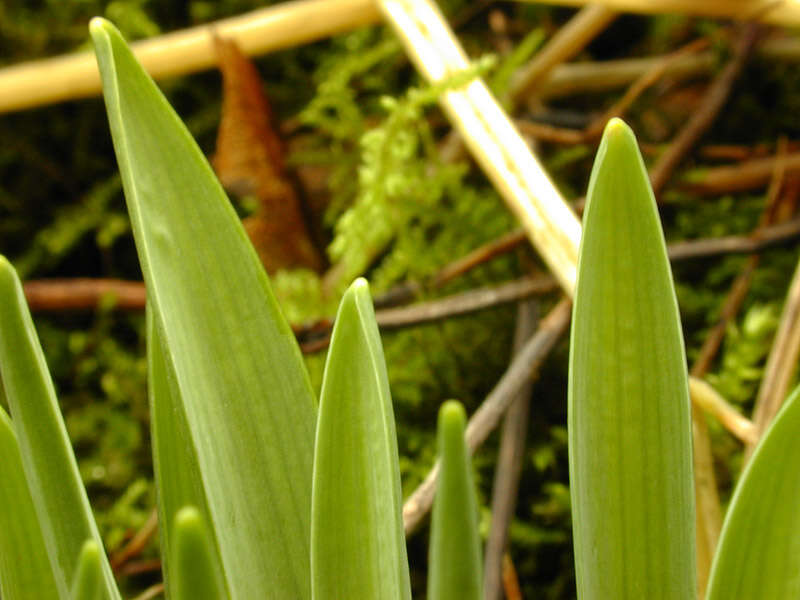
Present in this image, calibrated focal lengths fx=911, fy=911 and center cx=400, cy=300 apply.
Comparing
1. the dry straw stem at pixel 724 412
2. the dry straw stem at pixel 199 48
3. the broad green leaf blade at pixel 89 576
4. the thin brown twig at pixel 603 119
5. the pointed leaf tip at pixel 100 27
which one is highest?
the dry straw stem at pixel 199 48

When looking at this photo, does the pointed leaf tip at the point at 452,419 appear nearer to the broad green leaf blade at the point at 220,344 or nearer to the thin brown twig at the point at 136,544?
the broad green leaf blade at the point at 220,344

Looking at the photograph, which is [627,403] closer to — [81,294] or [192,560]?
[192,560]

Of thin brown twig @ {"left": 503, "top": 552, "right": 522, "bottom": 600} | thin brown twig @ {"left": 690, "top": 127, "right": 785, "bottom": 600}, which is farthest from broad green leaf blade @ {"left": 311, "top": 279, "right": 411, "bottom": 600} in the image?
thin brown twig @ {"left": 503, "top": 552, "right": 522, "bottom": 600}

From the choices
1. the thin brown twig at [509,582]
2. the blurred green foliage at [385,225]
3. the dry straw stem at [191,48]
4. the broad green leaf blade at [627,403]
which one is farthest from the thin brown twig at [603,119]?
the broad green leaf blade at [627,403]

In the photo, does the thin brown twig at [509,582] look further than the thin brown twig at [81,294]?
No

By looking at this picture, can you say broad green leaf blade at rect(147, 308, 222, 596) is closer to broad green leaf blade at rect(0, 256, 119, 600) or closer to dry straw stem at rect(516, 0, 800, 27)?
broad green leaf blade at rect(0, 256, 119, 600)

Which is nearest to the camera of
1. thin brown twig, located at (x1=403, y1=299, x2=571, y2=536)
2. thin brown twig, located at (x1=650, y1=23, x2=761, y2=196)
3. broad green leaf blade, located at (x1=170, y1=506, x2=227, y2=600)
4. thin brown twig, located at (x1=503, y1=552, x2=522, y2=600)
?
broad green leaf blade, located at (x1=170, y1=506, x2=227, y2=600)

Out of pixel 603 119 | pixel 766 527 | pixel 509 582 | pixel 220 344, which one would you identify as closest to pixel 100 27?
pixel 220 344
